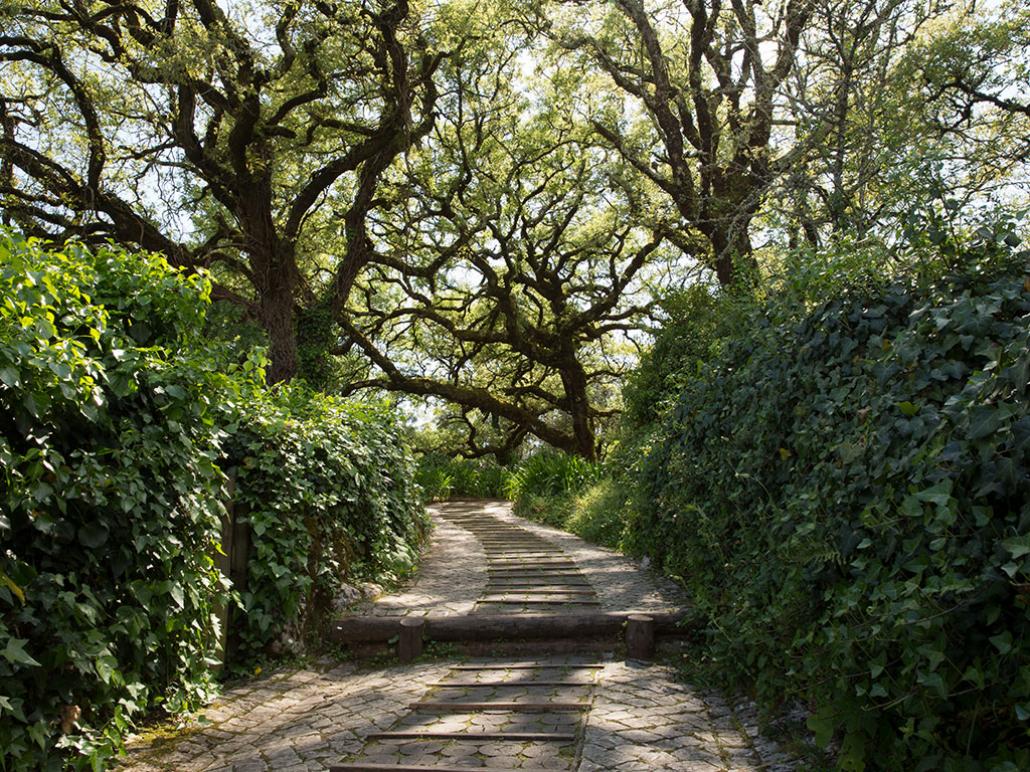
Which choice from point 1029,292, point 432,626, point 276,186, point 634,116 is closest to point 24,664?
point 432,626

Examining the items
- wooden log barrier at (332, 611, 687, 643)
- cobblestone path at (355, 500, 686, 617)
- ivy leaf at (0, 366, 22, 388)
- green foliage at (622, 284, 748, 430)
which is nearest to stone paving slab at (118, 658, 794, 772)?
wooden log barrier at (332, 611, 687, 643)

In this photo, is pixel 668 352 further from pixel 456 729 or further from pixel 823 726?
pixel 823 726

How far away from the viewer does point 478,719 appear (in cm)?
445

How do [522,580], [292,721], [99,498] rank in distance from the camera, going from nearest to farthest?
[99,498], [292,721], [522,580]

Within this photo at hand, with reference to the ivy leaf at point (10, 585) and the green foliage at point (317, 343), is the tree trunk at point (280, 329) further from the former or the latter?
the ivy leaf at point (10, 585)

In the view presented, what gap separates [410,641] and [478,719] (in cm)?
170

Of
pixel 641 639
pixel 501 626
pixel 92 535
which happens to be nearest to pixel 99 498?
pixel 92 535

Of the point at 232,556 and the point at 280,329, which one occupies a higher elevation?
the point at 280,329

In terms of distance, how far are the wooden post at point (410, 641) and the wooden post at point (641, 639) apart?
1.62m

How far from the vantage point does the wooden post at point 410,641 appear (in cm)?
602

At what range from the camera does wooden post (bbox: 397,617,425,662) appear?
19.7 ft

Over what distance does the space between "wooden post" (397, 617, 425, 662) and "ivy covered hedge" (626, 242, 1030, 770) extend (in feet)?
7.65

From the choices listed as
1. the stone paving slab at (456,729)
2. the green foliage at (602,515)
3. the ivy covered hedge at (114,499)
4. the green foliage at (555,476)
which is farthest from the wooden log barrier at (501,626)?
the green foliage at (555,476)

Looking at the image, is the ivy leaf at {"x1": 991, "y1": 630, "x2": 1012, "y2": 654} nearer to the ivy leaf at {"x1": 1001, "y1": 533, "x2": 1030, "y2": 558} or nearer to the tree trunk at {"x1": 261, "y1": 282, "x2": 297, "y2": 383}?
the ivy leaf at {"x1": 1001, "y1": 533, "x2": 1030, "y2": 558}
